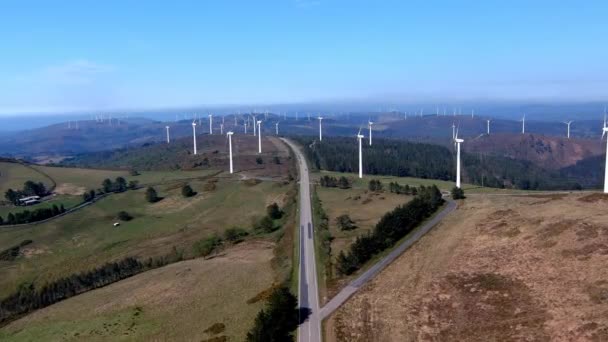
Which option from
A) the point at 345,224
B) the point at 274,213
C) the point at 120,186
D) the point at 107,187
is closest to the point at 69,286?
the point at 274,213

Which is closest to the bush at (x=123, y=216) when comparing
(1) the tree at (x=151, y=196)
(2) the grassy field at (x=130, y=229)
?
(2) the grassy field at (x=130, y=229)

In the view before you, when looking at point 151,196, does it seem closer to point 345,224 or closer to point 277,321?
point 345,224

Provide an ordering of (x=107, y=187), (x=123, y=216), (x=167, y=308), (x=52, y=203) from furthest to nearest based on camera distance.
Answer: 1. (x=107, y=187)
2. (x=52, y=203)
3. (x=123, y=216)
4. (x=167, y=308)

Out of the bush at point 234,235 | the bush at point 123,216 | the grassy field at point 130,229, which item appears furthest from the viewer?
the bush at point 123,216

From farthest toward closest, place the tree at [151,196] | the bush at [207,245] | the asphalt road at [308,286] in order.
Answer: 1. the tree at [151,196]
2. the bush at [207,245]
3. the asphalt road at [308,286]

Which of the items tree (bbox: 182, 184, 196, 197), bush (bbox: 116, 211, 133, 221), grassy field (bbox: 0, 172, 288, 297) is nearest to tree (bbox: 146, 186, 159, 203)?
grassy field (bbox: 0, 172, 288, 297)

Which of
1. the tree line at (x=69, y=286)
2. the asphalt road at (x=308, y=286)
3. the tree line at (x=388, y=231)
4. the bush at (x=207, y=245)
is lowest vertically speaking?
the tree line at (x=69, y=286)

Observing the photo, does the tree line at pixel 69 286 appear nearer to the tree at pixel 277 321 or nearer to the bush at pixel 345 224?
the bush at pixel 345 224
